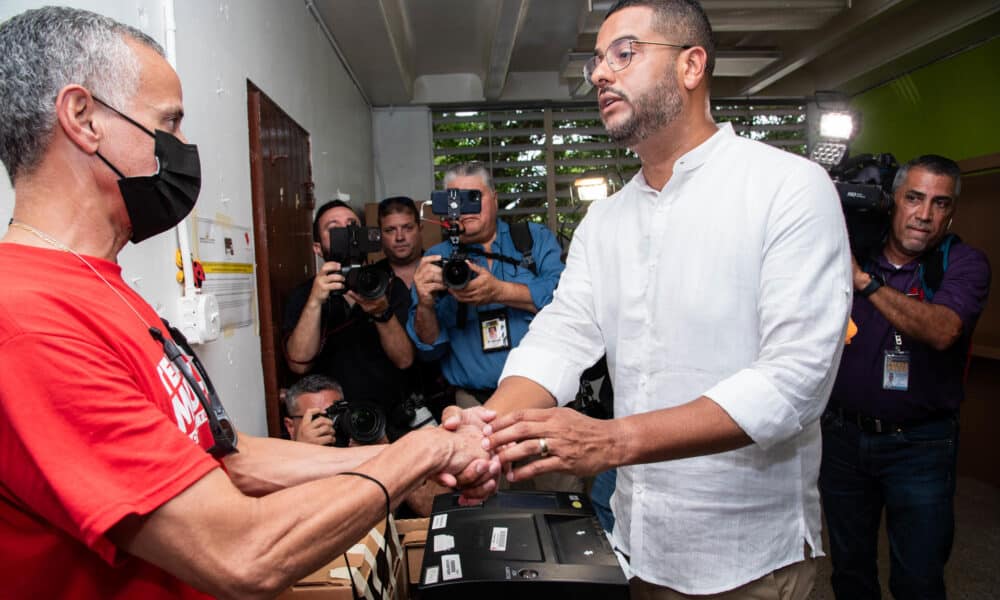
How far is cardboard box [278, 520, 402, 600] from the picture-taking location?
1681 millimetres

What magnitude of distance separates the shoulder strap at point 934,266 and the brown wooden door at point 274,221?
250 centimetres

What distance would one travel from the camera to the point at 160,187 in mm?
1030

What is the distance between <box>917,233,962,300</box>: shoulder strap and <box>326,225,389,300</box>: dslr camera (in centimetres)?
206

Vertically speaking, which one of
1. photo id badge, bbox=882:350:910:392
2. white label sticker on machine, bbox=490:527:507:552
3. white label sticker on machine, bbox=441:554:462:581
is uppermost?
photo id badge, bbox=882:350:910:392

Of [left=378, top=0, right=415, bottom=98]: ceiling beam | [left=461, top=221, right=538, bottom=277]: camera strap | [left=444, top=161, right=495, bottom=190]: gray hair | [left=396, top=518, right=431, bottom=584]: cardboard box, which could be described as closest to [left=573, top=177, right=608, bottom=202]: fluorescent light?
[left=378, top=0, right=415, bottom=98]: ceiling beam

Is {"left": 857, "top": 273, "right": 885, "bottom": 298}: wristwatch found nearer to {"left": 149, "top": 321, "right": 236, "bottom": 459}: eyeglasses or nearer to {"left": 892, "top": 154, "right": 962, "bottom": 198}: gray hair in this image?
{"left": 892, "top": 154, "right": 962, "bottom": 198}: gray hair

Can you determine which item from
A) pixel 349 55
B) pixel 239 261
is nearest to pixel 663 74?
pixel 239 261

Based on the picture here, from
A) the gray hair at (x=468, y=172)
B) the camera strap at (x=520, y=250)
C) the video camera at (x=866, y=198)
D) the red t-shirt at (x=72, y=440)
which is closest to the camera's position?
the red t-shirt at (x=72, y=440)

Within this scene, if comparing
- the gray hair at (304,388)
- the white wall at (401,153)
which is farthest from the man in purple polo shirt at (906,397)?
the white wall at (401,153)

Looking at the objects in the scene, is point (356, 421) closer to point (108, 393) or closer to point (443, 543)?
point (443, 543)

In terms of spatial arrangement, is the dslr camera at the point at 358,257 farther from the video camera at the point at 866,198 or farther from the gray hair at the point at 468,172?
the video camera at the point at 866,198

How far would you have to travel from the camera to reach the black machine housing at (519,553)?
4.50ft

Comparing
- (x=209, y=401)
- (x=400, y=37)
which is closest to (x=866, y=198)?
(x=209, y=401)

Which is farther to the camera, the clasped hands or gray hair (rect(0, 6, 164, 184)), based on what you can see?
the clasped hands
